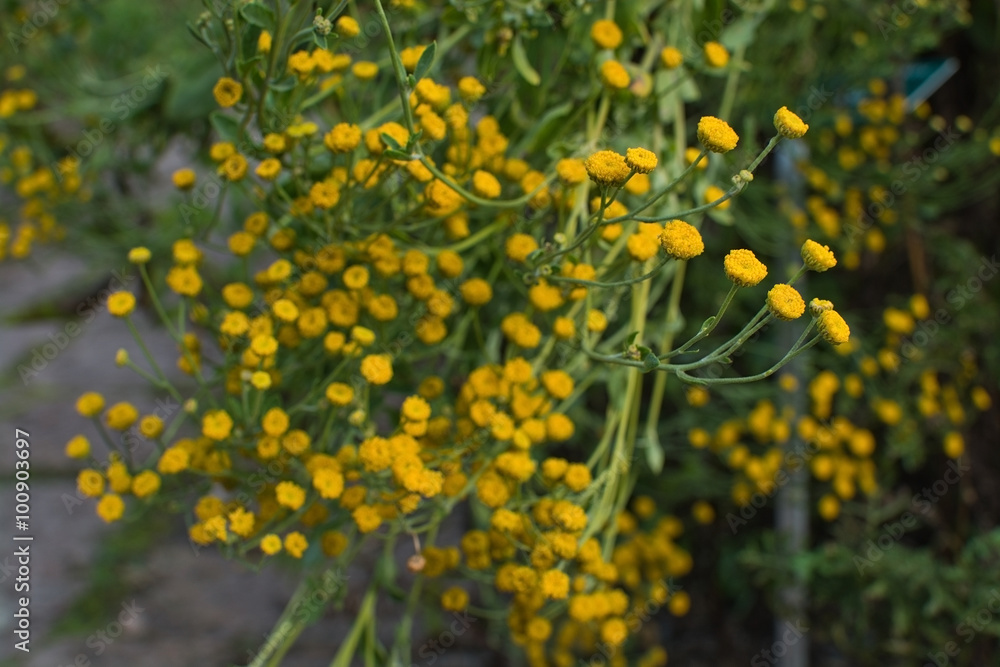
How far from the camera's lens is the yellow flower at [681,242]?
0.49 meters

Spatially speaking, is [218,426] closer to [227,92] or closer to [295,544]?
[295,544]

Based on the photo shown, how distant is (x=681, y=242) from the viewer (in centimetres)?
49

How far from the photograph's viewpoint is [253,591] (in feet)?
4.55

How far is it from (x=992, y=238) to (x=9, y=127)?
1.48m

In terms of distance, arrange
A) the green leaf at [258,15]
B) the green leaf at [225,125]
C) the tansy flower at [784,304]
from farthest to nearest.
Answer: the green leaf at [225,125], the green leaf at [258,15], the tansy flower at [784,304]

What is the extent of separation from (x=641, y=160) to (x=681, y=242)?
57mm

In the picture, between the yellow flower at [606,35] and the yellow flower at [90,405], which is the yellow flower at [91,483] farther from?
the yellow flower at [606,35]

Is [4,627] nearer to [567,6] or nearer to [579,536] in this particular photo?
[579,536]

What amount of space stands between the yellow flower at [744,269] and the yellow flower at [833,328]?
0.05m

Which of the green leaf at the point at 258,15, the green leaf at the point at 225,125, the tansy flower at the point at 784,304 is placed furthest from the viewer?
the green leaf at the point at 225,125

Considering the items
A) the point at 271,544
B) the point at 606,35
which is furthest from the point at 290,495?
the point at 606,35

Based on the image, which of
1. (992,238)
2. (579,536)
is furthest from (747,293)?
(579,536)

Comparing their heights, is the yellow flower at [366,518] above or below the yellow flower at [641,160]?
below

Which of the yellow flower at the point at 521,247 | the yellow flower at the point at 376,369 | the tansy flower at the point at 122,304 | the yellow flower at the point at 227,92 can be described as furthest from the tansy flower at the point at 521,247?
the tansy flower at the point at 122,304
